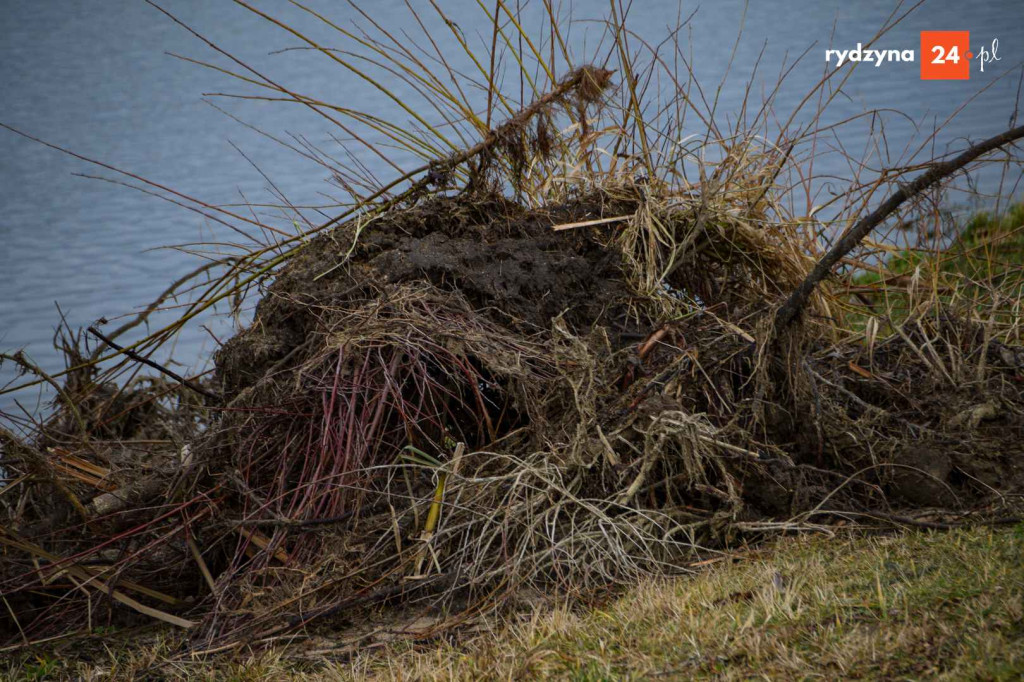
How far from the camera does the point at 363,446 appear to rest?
280 centimetres

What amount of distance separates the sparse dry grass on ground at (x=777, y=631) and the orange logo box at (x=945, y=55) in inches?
390

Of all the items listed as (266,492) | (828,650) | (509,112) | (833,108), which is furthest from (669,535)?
(833,108)

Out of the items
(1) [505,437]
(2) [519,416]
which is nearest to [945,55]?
(2) [519,416]

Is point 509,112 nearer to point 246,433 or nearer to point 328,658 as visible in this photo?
point 246,433

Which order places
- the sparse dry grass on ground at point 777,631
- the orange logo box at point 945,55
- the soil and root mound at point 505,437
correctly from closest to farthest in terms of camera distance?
the sparse dry grass on ground at point 777,631
the soil and root mound at point 505,437
the orange logo box at point 945,55

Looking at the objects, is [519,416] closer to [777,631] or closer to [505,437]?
[505,437]

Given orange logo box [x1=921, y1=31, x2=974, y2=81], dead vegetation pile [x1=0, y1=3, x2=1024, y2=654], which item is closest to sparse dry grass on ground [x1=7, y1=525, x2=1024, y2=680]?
dead vegetation pile [x1=0, y1=3, x2=1024, y2=654]

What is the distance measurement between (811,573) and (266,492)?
173 centimetres

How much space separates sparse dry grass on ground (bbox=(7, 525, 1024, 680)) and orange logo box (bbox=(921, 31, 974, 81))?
390 inches

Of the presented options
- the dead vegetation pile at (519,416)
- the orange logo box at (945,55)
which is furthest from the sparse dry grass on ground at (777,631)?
the orange logo box at (945,55)

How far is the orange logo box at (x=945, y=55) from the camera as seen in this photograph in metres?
10.8

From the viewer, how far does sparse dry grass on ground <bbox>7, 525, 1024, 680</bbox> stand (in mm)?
1668

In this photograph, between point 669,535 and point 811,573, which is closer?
point 811,573

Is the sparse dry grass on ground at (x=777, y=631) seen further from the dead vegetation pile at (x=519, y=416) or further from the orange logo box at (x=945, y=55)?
the orange logo box at (x=945, y=55)
